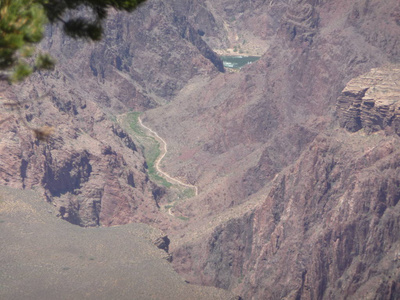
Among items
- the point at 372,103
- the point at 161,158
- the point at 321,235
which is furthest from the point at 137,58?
the point at 321,235

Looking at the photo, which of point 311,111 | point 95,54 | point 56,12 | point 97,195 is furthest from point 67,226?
point 95,54

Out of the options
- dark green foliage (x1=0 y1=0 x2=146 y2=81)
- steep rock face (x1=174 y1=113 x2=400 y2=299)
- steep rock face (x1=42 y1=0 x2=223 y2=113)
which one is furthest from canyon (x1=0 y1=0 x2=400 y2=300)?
dark green foliage (x1=0 y1=0 x2=146 y2=81)

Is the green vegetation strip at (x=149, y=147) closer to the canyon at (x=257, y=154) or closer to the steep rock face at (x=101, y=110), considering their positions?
the canyon at (x=257, y=154)

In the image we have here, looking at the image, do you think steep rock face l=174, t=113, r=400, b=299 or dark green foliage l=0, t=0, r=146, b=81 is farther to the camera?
steep rock face l=174, t=113, r=400, b=299

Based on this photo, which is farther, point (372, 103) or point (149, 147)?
point (149, 147)

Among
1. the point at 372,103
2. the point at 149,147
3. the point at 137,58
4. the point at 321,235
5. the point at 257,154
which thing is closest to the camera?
the point at 321,235

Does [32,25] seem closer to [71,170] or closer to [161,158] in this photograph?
[71,170]

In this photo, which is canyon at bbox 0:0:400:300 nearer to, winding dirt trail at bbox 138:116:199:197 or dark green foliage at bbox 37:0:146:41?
winding dirt trail at bbox 138:116:199:197
